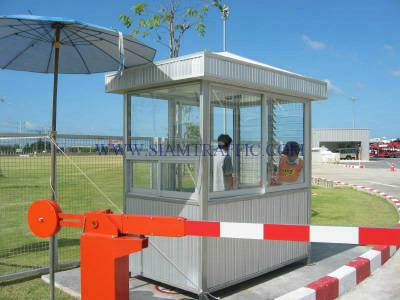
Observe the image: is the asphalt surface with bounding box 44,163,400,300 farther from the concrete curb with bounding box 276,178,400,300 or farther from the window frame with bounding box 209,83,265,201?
the window frame with bounding box 209,83,265,201

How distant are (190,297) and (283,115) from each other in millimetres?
2575

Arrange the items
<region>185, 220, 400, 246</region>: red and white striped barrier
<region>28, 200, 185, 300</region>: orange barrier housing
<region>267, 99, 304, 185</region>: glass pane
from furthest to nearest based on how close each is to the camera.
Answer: <region>267, 99, 304, 185</region>: glass pane
<region>28, 200, 185, 300</region>: orange barrier housing
<region>185, 220, 400, 246</region>: red and white striped barrier

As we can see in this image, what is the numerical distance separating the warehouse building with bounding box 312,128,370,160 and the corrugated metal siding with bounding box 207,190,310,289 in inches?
1855

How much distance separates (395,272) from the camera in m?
5.61

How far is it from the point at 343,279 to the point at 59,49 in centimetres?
411

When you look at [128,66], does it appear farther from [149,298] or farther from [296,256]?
[296,256]

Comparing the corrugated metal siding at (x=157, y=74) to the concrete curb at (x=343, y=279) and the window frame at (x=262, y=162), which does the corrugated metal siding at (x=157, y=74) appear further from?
the concrete curb at (x=343, y=279)

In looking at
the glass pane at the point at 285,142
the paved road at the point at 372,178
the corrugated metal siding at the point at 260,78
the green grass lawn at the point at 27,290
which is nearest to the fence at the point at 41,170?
the green grass lawn at the point at 27,290

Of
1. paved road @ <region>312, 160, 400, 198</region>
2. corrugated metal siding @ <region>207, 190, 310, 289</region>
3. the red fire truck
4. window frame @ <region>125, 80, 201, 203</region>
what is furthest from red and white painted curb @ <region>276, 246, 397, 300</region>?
the red fire truck

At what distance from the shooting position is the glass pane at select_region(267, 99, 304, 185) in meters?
5.46

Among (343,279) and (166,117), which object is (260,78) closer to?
(166,117)

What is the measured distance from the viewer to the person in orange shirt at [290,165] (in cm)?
564

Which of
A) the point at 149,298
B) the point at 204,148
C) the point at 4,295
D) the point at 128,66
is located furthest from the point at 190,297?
the point at 128,66

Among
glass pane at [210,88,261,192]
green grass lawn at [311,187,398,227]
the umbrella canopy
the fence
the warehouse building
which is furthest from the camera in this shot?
the warehouse building
